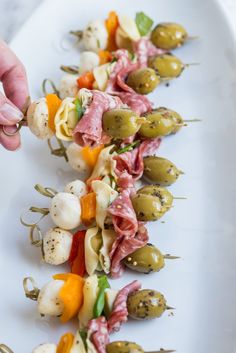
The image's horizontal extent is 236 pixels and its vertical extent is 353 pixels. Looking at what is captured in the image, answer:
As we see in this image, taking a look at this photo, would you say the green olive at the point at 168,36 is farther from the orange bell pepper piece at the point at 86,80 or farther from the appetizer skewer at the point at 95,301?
the appetizer skewer at the point at 95,301

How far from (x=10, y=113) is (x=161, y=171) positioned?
0.63 metres

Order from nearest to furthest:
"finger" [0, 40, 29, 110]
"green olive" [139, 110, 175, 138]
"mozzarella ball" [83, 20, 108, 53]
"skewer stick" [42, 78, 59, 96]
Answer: "finger" [0, 40, 29, 110] < "green olive" [139, 110, 175, 138] < "skewer stick" [42, 78, 59, 96] < "mozzarella ball" [83, 20, 108, 53]

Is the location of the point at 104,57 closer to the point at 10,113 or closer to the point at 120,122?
the point at 120,122

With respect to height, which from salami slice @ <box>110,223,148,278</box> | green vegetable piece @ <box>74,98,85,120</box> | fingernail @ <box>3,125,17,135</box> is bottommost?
salami slice @ <box>110,223,148,278</box>

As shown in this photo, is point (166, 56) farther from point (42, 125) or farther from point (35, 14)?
point (42, 125)

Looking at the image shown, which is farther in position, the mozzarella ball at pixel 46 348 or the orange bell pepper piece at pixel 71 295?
the orange bell pepper piece at pixel 71 295

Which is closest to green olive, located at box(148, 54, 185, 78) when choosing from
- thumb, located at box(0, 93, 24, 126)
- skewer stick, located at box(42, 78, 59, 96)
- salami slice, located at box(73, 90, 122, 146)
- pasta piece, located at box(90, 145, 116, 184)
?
skewer stick, located at box(42, 78, 59, 96)

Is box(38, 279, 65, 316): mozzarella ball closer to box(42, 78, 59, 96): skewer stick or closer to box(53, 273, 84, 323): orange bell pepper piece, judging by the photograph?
box(53, 273, 84, 323): orange bell pepper piece

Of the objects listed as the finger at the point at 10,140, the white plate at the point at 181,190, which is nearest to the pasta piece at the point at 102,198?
the white plate at the point at 181,190

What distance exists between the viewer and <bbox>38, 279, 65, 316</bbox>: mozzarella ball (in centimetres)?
230

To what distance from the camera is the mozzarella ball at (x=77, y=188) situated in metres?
2.58

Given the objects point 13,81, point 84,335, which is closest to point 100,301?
point 84,335

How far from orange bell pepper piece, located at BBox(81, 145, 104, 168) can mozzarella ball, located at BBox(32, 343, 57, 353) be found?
74 centimetres

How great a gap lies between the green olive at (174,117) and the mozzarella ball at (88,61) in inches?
13.9
